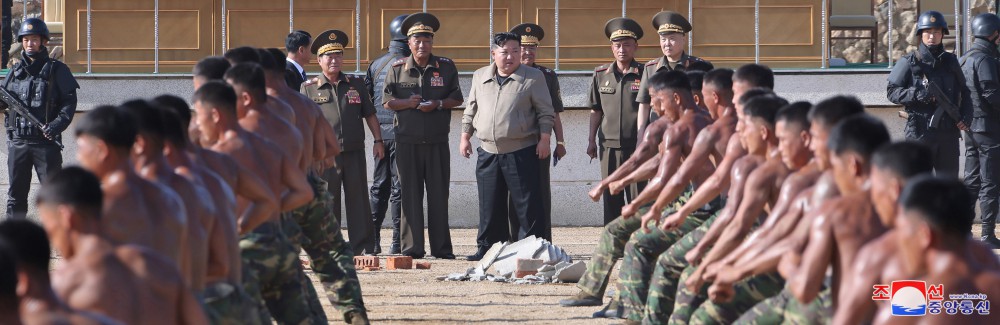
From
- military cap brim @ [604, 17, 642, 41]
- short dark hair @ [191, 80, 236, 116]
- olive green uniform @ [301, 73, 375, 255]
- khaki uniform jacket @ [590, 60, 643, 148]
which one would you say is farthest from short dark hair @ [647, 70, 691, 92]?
olive green uniform @ [301, 73, 375, 255]

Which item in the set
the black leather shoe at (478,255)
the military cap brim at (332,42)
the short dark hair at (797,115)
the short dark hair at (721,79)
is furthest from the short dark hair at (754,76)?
the military cap brim at (332,42)

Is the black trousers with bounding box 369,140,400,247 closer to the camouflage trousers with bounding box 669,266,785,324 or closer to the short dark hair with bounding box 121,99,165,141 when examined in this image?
the camouflage trousers with bounding box 669,266,785,324

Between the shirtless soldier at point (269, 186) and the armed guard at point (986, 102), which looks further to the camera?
the armed guard at point (986, 102)

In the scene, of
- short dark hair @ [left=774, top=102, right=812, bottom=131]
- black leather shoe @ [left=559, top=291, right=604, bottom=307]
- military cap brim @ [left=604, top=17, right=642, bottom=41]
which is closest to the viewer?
short dark hair @ [left=774, top=102, right=812, bottom=131]

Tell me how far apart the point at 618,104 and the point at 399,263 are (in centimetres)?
224

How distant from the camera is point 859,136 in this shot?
569 centimetres

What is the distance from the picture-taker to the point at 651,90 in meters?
9.50

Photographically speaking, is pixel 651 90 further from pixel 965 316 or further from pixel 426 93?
pixel 965 316

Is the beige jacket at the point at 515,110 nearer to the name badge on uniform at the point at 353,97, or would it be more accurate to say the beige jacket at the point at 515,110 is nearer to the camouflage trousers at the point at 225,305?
the name badge on uniform at the point at 353,97

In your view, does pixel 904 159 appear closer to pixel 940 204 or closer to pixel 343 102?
pixel 940 204

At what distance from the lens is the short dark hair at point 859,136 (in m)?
5.68

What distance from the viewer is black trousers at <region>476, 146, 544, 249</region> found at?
12750 millimetres

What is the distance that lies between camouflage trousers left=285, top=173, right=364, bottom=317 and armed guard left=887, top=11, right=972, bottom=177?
20.8ft

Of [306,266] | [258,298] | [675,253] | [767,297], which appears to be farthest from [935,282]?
[306,266]
